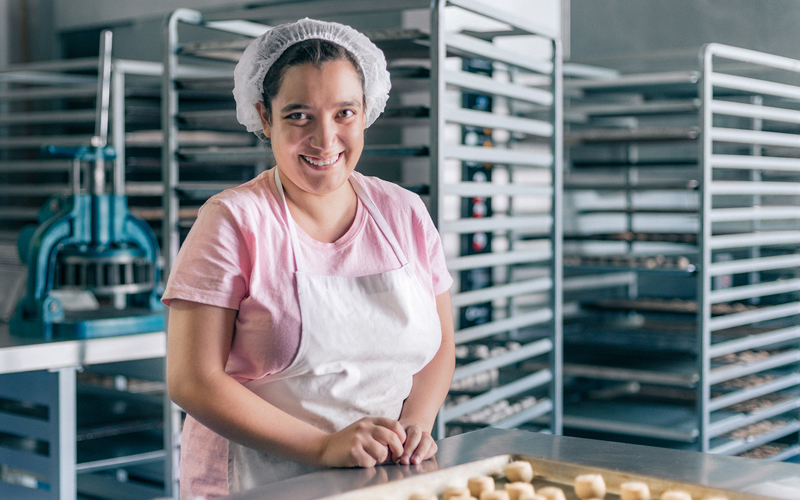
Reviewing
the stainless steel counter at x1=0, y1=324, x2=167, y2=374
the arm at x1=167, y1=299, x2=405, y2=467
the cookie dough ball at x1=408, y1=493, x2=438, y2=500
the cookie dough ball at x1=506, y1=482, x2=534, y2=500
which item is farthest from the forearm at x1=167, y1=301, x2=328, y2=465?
the stainless steel counter at x1=0, y1=324, x2=167, y2=374

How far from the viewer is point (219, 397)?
1.39 metres

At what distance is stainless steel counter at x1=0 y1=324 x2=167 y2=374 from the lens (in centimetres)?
236

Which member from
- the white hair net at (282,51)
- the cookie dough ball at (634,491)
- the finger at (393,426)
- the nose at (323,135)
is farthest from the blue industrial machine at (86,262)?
the cookie dough ball at (634,491)

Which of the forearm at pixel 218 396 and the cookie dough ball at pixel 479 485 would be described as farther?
the forearm at pixel 218 396

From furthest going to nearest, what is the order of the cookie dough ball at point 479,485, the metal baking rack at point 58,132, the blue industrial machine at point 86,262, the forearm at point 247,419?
1. the metal baking rack at point 58,132
2. the blue industrial machine at point 86,262
3. the forearm at point 247,419
4. the cookie dough ball at point 479,485

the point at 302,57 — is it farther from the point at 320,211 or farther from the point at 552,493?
the point at 552,493

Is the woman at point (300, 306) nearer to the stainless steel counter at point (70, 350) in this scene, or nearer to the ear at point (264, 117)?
the ear at point (264, 117)

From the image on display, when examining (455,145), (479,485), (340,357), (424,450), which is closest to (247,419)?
(340,357)

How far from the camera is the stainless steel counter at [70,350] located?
2359 mm

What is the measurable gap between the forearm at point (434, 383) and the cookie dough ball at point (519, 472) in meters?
0.23

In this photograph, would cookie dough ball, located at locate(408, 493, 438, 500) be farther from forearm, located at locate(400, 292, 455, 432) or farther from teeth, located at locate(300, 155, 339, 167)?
teeth, located at locate(300, 155, 339, 167)

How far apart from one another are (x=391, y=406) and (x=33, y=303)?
152 cm

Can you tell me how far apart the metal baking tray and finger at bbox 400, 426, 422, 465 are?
69 millimetres

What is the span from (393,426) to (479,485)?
0.17 m
